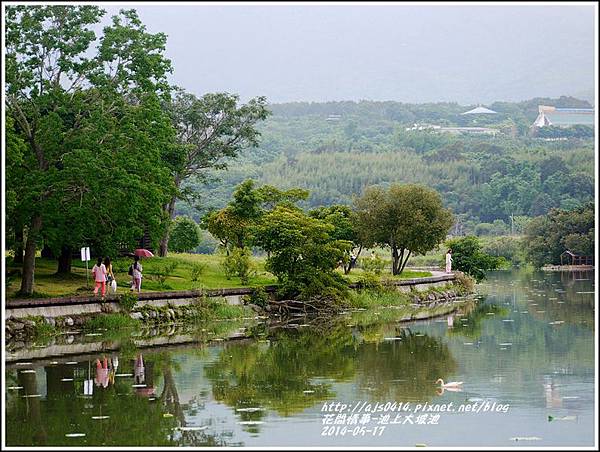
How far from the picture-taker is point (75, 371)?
70.8ft

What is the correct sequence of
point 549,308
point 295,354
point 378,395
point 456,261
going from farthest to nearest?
point 456,261 < point 549,308 < point 295,354 < point 378,395

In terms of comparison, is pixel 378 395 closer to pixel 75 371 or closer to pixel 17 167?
pixel 75 371

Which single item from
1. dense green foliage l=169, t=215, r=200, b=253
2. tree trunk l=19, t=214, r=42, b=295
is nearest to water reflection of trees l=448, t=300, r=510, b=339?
tree trunk l=19, t=214, r=42, b=295

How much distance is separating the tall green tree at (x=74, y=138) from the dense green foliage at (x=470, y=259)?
923 inches

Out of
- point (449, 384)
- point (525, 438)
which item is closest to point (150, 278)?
point (449, 384)

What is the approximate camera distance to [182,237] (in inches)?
2170

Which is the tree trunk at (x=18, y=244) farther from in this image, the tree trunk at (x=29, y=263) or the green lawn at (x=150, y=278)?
the tree trunk at (x=29, y=263)

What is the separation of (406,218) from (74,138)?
766 inches

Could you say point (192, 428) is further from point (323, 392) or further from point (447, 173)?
point (447, 173)

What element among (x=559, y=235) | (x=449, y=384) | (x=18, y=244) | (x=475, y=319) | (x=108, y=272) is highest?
(x=18, y=244)

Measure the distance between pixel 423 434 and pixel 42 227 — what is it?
17.0 metres

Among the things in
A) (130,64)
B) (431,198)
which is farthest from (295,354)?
(431,198)

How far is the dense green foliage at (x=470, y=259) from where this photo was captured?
2076 inches

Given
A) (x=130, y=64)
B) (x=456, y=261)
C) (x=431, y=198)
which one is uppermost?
(x=130, y=64)
